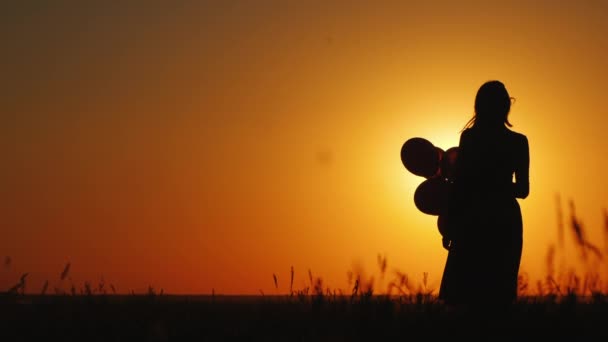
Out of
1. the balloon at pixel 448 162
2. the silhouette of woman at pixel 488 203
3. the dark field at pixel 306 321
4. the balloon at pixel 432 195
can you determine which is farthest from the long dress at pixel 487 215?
the balloon at pixel 448 162

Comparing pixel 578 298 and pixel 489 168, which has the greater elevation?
pixel 489 168

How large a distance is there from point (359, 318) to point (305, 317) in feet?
1.43

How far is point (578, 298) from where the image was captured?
17.4 feet

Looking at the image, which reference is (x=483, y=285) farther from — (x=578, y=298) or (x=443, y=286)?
(x=578, y=298)

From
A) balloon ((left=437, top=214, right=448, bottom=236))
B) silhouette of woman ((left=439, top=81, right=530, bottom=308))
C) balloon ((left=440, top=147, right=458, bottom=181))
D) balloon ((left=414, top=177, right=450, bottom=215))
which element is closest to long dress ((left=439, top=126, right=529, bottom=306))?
silhouette of woman ((left=439, top=81, right=530, bottom=308))

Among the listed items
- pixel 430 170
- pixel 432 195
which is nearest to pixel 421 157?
pixel 430 170

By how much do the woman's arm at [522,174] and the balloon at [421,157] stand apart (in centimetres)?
165

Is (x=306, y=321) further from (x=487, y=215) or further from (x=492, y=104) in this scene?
(x=492, y=104)

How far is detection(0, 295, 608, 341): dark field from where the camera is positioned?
176 inches

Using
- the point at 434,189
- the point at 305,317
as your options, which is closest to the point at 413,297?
the point at 305,317

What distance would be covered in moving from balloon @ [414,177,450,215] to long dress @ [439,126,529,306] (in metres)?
0.87

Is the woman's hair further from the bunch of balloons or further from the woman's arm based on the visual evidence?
the bunch of balloons

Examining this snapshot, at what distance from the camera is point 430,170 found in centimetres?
820

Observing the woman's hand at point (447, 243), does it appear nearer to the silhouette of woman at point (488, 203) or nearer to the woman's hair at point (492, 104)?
the silhouette of woman at point (488, 203)
